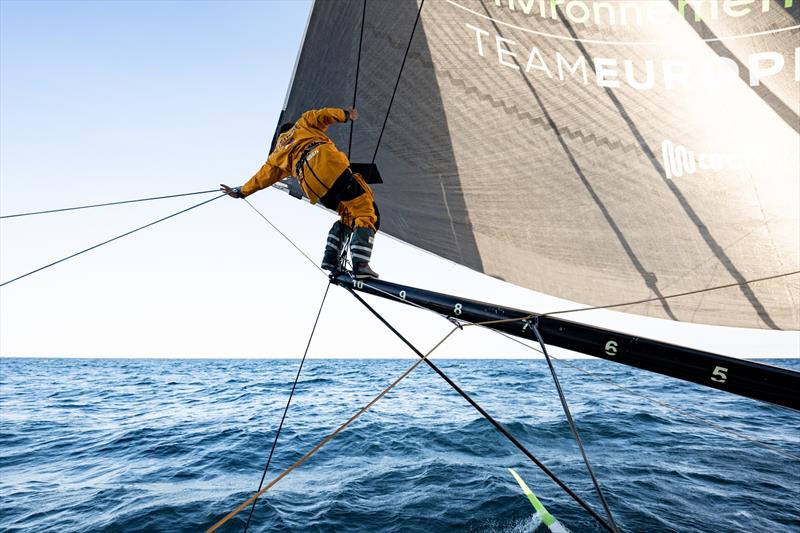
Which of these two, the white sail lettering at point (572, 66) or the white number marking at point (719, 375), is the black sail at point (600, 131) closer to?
the white sail lettering at point (572, 66)

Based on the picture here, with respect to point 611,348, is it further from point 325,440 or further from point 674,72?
point 674,72

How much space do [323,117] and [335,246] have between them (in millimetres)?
888

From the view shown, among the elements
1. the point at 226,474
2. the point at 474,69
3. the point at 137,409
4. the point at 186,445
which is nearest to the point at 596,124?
the point at 474,69

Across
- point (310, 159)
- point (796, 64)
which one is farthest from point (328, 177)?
point (796, 64)

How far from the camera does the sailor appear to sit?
259 cm

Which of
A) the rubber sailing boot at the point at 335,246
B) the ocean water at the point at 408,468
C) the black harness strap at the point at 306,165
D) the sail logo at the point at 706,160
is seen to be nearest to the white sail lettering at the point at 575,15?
the sail logo at the point at 706,160

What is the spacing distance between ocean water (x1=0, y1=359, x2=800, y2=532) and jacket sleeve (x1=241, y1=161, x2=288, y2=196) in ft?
7.98

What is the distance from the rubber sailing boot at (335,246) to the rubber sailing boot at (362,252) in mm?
235

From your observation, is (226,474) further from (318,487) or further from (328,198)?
(328,198)

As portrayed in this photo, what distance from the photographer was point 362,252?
8.75ft

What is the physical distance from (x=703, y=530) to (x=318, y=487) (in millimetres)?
3597

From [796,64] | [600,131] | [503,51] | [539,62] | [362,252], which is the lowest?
[362,252]

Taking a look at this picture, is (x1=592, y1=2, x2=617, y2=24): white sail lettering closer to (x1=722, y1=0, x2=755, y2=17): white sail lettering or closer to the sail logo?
(x1=722, y1=0, x2=755, y2=17): white sail lettering

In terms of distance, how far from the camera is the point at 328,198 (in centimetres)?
269
